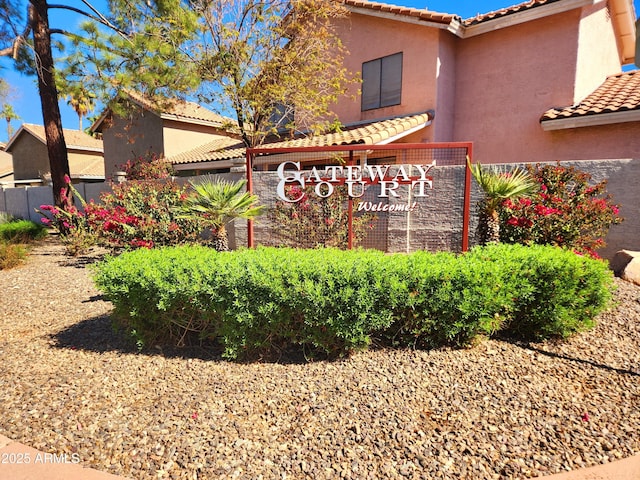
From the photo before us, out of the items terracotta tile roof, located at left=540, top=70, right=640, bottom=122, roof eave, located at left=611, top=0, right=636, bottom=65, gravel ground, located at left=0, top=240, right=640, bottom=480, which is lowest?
gravel ground, located at left=0, top=240, right=640, bottom=480

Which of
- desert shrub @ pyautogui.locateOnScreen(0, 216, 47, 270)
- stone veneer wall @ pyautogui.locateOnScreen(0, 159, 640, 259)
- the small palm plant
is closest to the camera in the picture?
the small palm plant

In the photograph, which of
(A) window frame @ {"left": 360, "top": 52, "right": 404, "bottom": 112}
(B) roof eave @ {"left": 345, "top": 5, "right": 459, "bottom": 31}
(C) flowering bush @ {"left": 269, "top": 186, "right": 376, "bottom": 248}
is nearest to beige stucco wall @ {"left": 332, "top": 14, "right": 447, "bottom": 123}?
(A) window frame @ {"left": 360, "top": 52, "right": 404, "bottom": 112}

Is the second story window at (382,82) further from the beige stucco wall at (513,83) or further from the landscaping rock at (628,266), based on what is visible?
the landscaping rock at (628,266)

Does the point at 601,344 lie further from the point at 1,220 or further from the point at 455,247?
the point at 1,220

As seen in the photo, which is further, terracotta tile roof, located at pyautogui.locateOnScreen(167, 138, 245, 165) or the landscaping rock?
terracotta tile roof, located at pyautogui.locateOnScreen(167, 138, 245, 165)

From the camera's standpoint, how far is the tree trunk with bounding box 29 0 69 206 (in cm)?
1238

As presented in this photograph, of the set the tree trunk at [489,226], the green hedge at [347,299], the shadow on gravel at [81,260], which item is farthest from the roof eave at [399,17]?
the shadow on gravel at [81,260]

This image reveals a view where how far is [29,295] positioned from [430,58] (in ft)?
39.3

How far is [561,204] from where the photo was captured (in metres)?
6.85

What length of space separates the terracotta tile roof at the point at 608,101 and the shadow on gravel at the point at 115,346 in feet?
32.4

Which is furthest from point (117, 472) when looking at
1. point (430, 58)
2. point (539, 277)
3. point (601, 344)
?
point (430, 58)

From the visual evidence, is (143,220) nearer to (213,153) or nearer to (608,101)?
(213,153)

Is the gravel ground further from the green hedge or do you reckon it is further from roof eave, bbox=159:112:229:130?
roof eave, bbox=159:112:229:130

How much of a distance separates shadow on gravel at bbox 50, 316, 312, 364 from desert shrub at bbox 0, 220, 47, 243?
28.8ft
